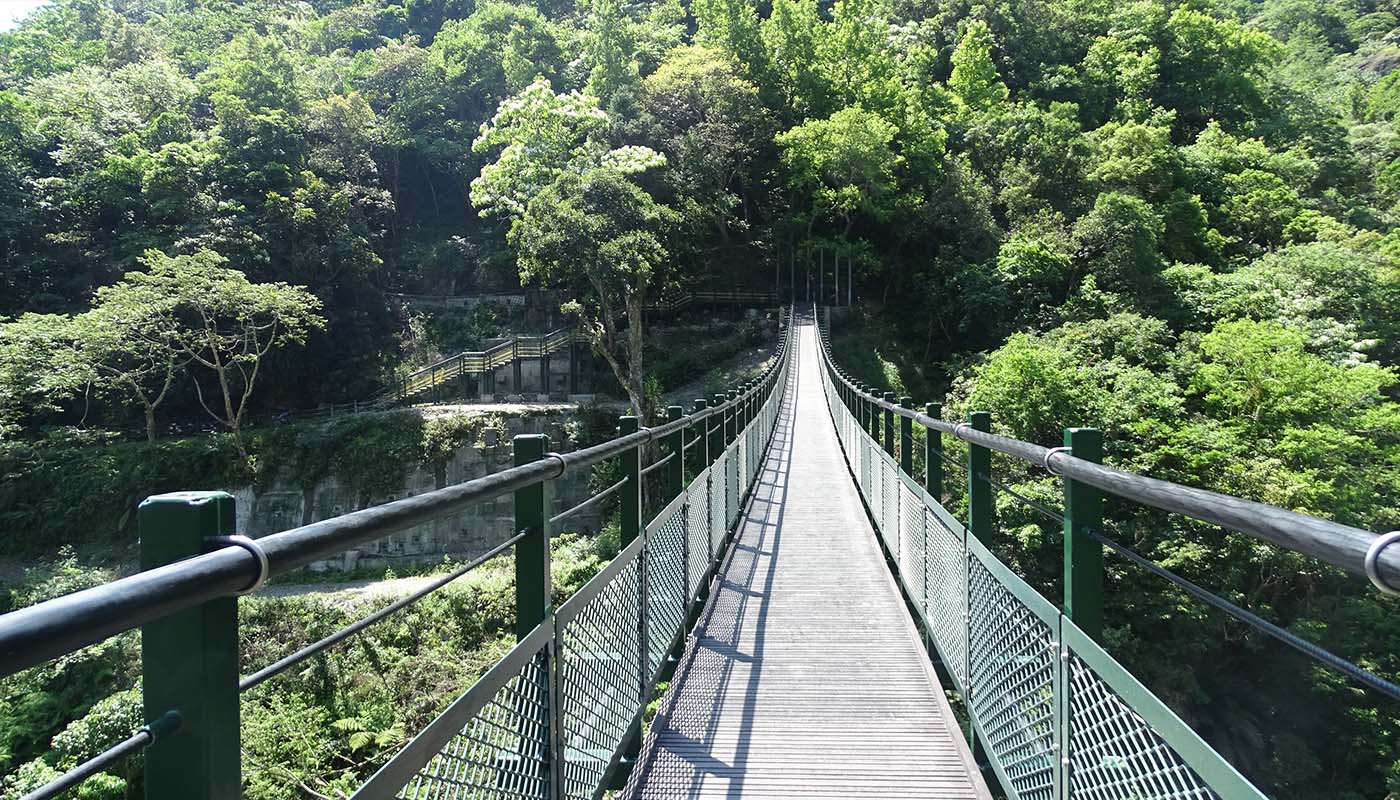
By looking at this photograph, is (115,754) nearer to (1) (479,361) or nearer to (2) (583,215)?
(2) (583,215)

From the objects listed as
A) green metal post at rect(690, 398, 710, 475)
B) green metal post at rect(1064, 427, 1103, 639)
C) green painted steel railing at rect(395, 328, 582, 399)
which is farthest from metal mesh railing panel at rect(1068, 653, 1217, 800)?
green painted steel railing at rect(395, 328, 582, 399)

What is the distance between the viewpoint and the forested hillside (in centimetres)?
1369

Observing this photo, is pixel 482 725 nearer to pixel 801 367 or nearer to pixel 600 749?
pixel 600 749

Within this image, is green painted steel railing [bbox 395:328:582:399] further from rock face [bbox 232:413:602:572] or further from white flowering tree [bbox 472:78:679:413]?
rock face [bbox 232:413:602:572]

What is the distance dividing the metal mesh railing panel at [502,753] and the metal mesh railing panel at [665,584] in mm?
1156

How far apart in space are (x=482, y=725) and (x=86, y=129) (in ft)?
115

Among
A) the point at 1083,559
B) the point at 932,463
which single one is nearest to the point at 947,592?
the point at 932,463

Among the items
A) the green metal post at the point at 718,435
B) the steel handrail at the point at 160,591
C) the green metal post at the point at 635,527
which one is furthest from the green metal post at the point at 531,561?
the green metal post at the point at 718,435

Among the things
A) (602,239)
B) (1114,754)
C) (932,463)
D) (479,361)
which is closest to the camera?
(1114,754)

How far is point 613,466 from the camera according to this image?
20.7 m

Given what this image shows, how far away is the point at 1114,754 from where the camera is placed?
1640 mm

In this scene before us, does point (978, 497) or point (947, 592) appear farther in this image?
point (947, 592)

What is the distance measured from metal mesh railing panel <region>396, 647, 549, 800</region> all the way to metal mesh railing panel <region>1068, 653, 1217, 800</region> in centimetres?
135

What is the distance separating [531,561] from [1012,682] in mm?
1579
